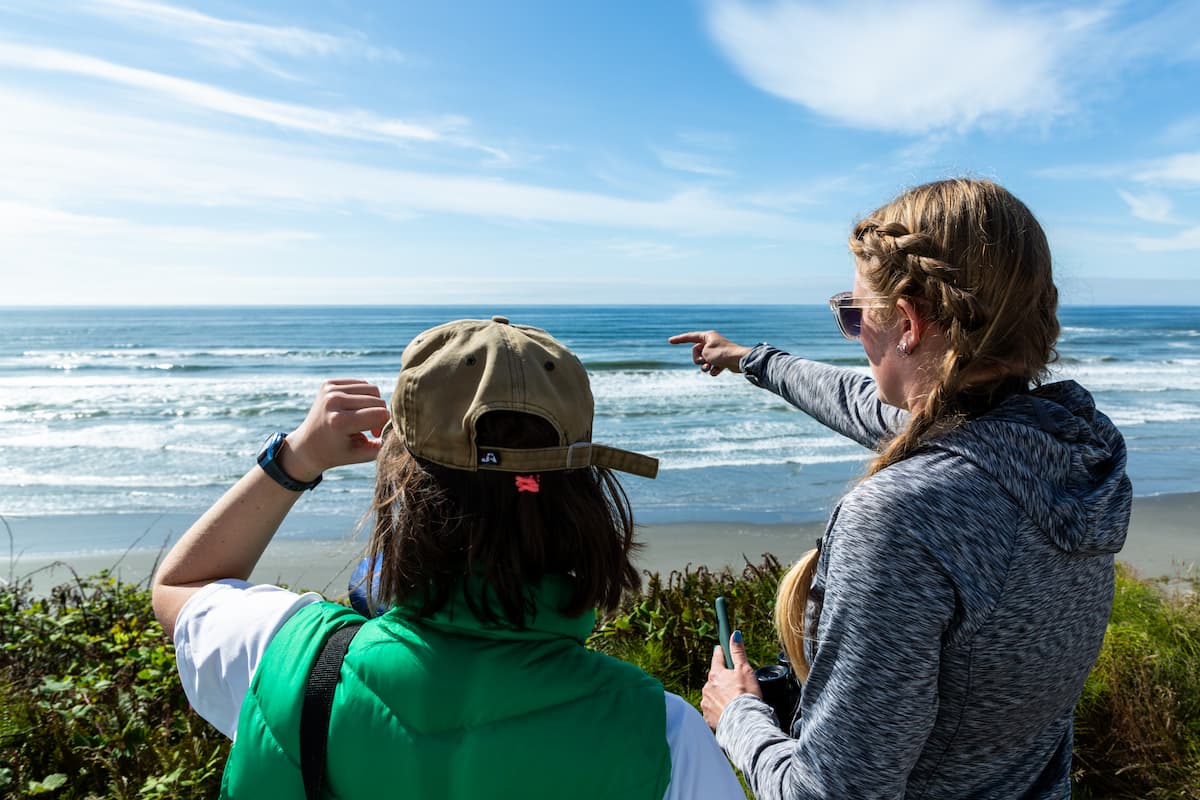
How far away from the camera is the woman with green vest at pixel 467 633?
1.13 metres

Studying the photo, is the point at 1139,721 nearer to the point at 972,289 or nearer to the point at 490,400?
the point at 972,289

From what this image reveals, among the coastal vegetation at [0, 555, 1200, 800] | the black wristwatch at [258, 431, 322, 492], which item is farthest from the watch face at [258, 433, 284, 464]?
the coastal vegetation at [0, 555, 1200, 800]

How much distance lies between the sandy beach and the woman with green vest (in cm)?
637

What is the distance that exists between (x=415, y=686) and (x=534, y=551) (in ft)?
0.83

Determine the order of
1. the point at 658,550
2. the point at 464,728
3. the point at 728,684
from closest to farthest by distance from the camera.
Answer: the point at 464,728 → the point at 728,684 → the point at 658,550

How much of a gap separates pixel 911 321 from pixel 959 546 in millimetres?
474

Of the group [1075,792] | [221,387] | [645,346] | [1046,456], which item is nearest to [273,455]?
[1046,456]

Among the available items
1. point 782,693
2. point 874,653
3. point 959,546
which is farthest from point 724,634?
point 959,546

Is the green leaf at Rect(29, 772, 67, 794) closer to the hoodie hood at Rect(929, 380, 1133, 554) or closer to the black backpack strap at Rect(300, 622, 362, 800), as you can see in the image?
the black backpack strap at Rect(300, 622, 362, 800)

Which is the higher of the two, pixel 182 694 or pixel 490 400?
pixel 490 400

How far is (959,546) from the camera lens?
4.33 feet

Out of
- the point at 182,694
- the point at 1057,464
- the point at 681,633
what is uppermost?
the point at 1057,464

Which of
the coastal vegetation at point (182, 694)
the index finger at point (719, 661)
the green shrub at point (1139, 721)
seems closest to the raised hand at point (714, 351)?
the coastal vegetation at point (182, 694)

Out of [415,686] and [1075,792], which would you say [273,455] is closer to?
[415,686]
